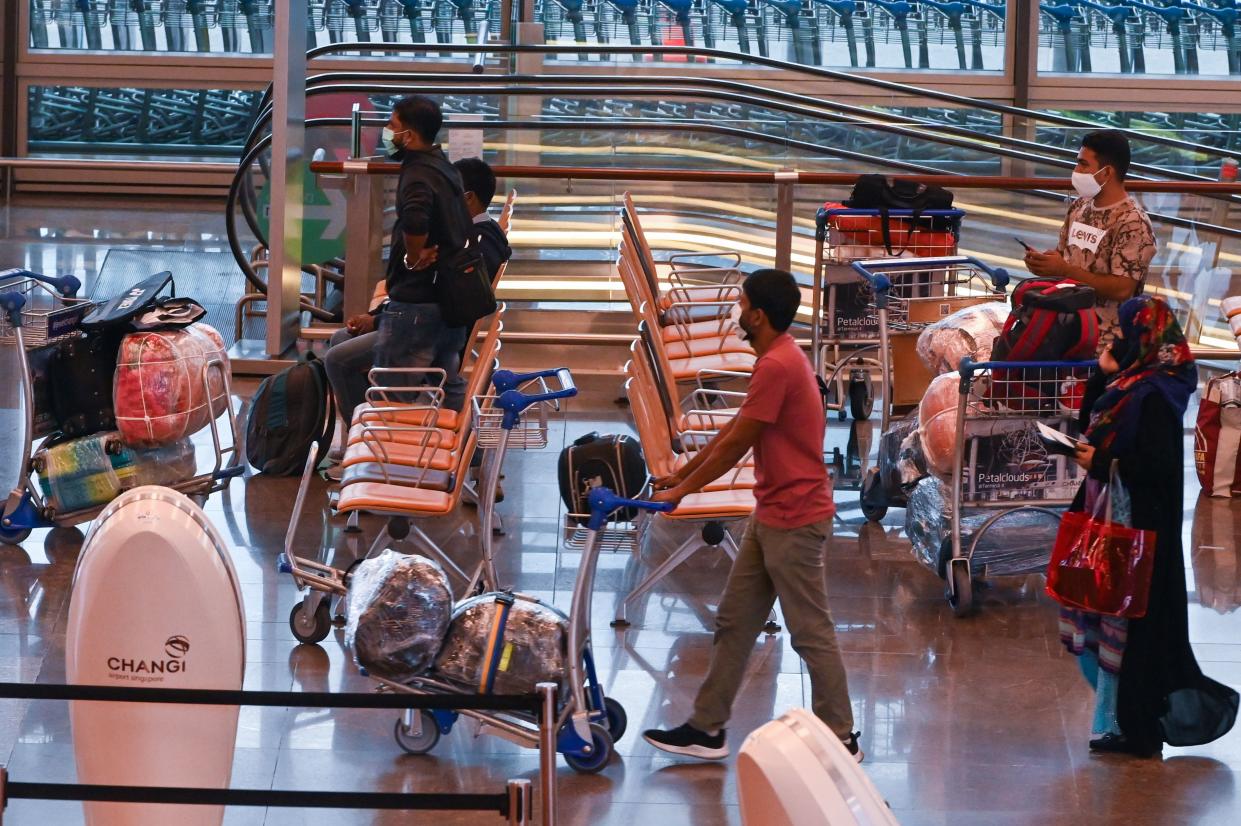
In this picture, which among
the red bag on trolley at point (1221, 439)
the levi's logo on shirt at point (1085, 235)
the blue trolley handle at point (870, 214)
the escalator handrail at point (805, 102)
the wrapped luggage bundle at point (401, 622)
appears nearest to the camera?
the wrapped luggage bundle at point (401, 622)

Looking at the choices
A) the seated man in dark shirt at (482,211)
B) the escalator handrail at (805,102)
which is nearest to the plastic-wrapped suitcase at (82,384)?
the seated man in dark shirt at (482,211)

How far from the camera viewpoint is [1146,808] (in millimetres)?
4301

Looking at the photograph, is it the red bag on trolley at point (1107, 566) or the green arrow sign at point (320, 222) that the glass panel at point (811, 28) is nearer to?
the green arrow sign at point (320, 222)

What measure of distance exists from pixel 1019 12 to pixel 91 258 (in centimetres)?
979

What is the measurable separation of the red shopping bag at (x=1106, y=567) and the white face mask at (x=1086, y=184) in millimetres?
1670

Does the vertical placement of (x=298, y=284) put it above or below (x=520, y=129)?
below

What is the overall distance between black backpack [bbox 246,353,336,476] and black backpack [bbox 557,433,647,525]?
190cm

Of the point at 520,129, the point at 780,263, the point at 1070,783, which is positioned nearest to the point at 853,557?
the point at 1070,783

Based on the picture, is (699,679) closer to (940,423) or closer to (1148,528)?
(940,423)

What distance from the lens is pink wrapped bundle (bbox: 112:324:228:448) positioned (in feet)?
20.5

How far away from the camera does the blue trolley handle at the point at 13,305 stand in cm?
607

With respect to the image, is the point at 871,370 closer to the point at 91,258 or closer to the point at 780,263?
the point at 780,263

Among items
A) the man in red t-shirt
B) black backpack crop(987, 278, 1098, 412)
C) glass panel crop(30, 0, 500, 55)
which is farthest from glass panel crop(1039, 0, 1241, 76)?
the man in red t-shirt

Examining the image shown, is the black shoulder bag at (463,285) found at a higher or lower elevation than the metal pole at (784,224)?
lower
